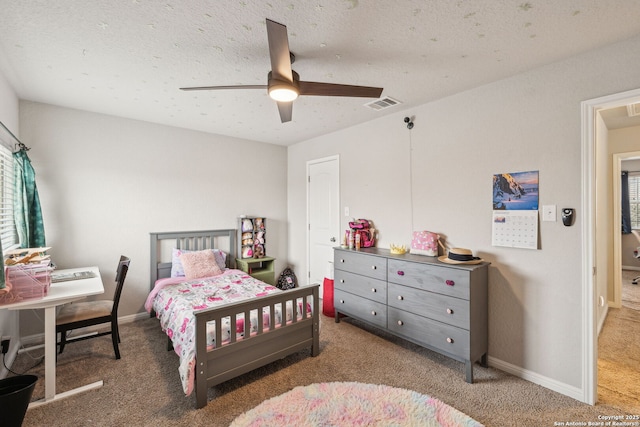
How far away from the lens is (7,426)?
5.28 feet

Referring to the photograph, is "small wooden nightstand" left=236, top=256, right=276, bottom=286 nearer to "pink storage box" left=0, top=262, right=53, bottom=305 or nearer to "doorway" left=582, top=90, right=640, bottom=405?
"pink storage box" left=0, top=262, right=53, bottom=305

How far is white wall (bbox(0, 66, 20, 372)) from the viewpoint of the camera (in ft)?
8.07

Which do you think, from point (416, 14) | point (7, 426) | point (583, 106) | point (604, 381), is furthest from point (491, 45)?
point (7, 426)

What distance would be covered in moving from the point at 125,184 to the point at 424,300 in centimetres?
372

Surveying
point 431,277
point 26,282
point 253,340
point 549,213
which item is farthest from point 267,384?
point 549,213

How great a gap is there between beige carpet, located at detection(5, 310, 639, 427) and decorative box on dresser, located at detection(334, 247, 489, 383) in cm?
21

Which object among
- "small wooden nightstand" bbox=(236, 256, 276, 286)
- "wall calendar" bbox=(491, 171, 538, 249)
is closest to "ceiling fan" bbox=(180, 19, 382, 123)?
"wall calendar" bbox=(491, 171, 538, 249)

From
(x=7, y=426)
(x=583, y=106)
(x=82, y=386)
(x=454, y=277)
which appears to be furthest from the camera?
(x=454, y=277)

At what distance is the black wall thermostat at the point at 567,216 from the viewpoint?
7.23 feet

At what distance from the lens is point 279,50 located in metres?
1.64

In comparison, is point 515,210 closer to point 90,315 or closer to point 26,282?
point 26,282

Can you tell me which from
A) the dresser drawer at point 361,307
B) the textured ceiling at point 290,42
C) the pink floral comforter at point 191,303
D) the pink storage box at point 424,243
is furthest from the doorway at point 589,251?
the pink floral comforter at point 191,303

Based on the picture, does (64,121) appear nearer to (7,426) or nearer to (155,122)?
(155,122)

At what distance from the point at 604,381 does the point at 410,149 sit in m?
2.64
